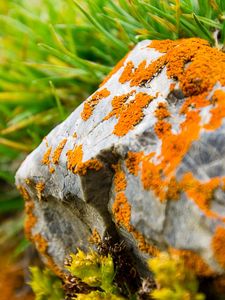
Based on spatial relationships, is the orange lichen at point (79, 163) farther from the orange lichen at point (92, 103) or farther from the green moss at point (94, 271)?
the green moss at point (94, 271)

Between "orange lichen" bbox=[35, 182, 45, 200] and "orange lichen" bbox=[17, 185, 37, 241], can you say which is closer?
"orange lichen" bbox=[35, 182, 45, 200]

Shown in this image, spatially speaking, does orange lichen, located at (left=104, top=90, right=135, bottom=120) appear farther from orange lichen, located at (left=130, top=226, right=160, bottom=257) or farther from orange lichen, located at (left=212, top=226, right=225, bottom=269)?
orange lichen, located at (left=212, top=226, right=225, bottom=269)

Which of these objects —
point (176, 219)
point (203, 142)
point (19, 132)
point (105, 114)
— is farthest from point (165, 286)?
point (19, 132)

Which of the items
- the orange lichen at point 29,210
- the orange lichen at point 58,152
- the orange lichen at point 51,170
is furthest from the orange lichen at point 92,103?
the orange lichen at point 29,210

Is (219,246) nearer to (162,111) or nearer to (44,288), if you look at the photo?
(162,111)

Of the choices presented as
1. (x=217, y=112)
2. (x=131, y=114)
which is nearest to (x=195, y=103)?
(x=217, y=112)

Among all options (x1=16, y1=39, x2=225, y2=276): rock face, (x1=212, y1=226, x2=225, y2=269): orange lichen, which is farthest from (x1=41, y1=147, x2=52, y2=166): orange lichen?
(x1=212, y1=226, x2=225, y2=269): orange lichen
